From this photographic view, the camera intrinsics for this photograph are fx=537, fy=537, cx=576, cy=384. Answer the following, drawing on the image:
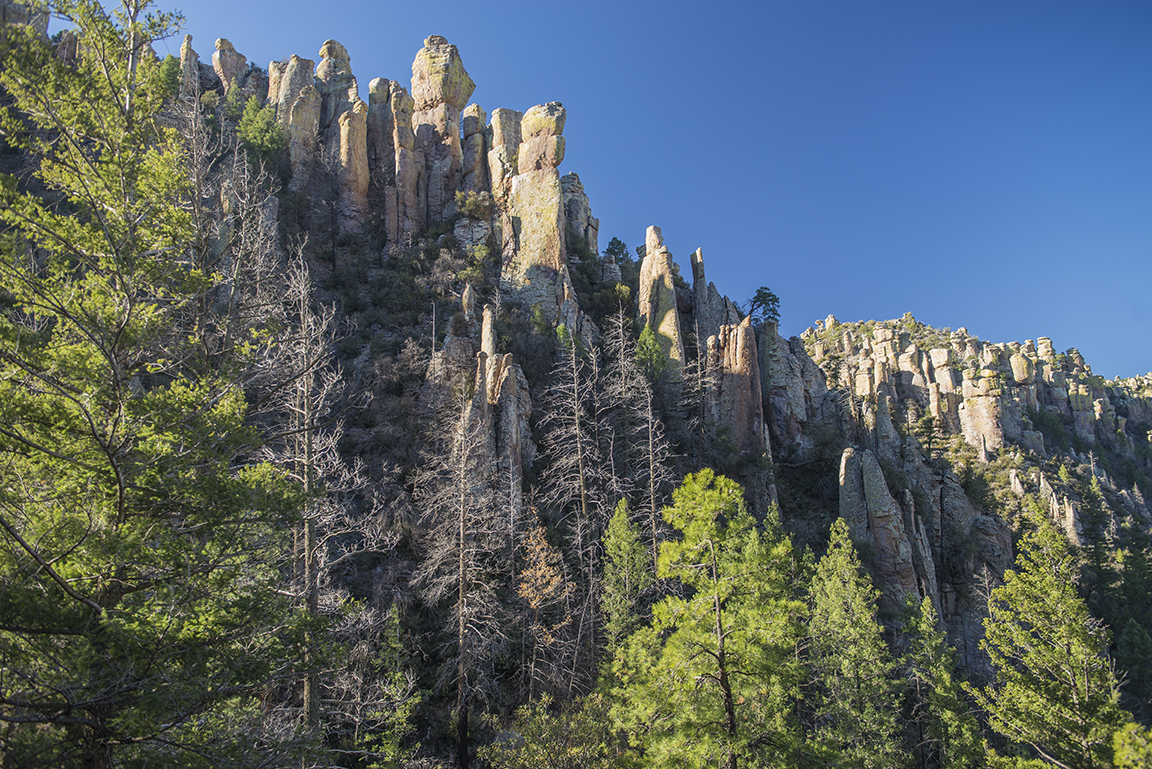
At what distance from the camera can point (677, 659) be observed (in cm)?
995

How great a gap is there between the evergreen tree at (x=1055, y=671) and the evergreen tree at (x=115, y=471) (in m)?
14.4

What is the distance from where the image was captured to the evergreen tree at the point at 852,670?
16016mm

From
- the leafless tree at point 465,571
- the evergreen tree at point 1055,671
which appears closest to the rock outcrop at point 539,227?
the leafless tree at point 465,571

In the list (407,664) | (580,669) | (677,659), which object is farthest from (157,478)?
(580,669)

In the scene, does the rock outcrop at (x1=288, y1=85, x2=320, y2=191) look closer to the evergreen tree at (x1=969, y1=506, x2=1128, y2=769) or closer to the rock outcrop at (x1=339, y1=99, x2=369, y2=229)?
the rock outcrop at (x1=339, y1=99, x2=369, y2=229)

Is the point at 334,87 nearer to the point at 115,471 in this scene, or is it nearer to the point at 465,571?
the point at 465,571

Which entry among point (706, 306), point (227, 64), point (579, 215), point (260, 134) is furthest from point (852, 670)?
point (227, 64)

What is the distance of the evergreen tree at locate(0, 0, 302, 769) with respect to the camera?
5129mm

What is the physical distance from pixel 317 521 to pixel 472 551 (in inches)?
Result: 260

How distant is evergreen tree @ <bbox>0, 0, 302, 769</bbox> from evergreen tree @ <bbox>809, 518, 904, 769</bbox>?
15391 mm

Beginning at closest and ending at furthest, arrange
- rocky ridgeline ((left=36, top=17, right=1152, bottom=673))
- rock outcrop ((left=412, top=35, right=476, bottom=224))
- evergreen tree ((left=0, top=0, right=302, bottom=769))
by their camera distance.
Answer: evergreen tree ((left=0, top=0, right=302, bottom=769)) < rocky ridgeline ((left=36, top=17, right=1152, bottom=673)) < rock outcrop ((left=412, top=35, right=476, bottom=224))

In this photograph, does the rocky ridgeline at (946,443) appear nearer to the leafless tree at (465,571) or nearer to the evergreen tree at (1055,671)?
the evergreen tree at (1055,671)

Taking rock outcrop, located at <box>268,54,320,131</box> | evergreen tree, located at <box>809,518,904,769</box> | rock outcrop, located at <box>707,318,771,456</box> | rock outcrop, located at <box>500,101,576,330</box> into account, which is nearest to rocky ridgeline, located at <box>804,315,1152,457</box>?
rock outcrop, located at <box>707,318,771,456</box>

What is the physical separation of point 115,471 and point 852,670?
19.6 m
